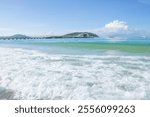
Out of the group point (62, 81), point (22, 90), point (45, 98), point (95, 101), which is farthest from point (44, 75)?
point (95, 101)

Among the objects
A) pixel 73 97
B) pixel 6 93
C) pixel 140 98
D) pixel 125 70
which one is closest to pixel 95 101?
pixel 73 97

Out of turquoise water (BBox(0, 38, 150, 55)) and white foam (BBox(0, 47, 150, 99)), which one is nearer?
white foam (BBox(0, 47, 150, 99))

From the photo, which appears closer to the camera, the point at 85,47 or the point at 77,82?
the point at 77,82

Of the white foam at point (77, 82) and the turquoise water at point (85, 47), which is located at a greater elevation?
the turquoise water at point (85, 47)

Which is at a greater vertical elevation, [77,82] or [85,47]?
[85,47]

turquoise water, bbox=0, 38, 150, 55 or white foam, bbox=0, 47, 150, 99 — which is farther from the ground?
turquoise water, bbox=0, 38, 150, 55

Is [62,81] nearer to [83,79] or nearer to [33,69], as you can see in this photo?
[83,79]

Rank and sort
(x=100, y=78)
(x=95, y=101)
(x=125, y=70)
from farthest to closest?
(x=125, y=70) → (x=100, y=78) → (x=95, y=101)

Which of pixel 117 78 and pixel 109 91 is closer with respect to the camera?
pixel 109 91

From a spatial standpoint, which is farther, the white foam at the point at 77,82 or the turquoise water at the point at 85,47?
the turquoise water at the point at 85,47

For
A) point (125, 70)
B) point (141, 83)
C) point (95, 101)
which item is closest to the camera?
point (95, 101)
